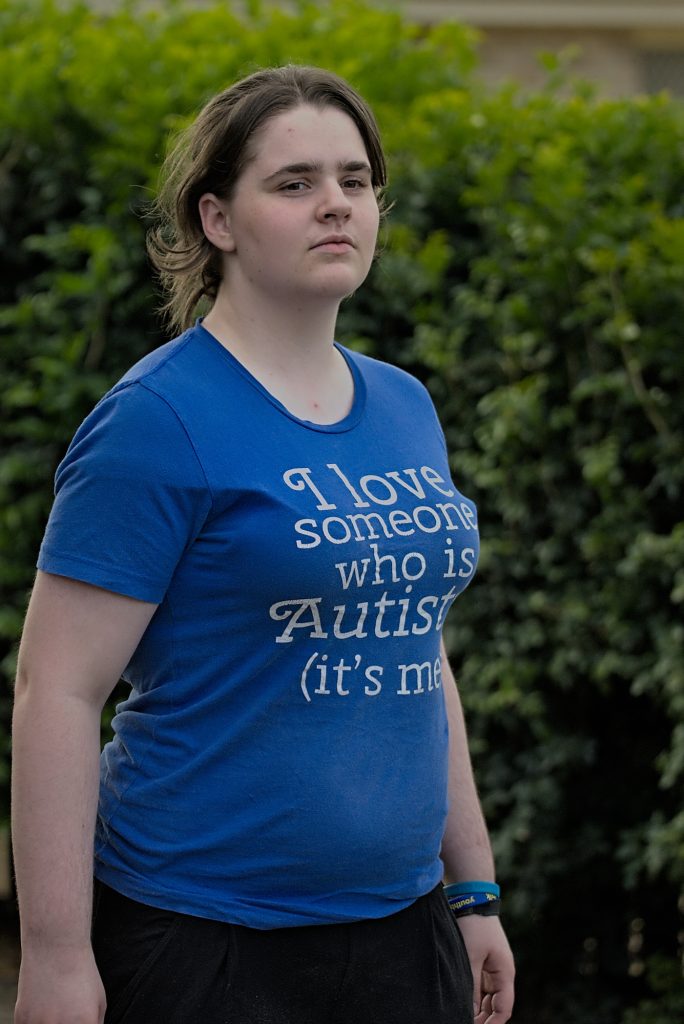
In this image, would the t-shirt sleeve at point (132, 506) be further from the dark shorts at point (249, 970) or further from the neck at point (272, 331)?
the dark shorts at point (249, 970)

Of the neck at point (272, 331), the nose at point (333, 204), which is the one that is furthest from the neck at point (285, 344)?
the nose at point (333, 204)

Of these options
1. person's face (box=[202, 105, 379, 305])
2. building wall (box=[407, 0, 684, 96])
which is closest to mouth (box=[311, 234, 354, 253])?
person's face (box=[202, 105, 379, 305])

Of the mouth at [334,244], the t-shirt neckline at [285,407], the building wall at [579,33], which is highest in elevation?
the building wall at [579,33]

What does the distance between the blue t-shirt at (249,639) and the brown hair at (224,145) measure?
0.69ft

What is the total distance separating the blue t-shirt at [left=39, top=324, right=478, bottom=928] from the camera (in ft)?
6.15

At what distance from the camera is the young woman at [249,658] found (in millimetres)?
1867

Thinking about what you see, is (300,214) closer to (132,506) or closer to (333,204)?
(333,204)

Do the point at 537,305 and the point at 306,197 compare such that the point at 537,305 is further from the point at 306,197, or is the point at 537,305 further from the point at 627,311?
the point at 306,197

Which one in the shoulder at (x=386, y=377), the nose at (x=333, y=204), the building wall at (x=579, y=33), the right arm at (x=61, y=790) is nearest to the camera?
the right arm at (x=61, y=790)

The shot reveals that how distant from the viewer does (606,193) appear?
380 cm

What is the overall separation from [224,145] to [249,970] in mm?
1141

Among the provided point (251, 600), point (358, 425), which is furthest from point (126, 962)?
point (358, 425)

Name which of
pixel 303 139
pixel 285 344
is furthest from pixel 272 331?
pixel 303 139

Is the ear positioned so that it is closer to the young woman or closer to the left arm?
the young woman
